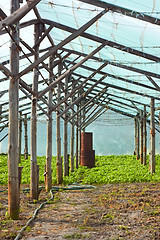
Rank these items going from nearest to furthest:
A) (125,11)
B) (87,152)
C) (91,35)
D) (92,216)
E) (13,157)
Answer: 1. (125,11)
2. (13,157)
3. (92,216)
4. (91,35)
5. (87,152)

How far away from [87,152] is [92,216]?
13947mm

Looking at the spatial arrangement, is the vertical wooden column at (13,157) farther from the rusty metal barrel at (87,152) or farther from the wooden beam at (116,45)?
the rusty metal barrel at (87,152)

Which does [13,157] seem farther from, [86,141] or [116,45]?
[86,141]

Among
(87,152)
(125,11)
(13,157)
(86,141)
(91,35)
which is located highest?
(91,35)

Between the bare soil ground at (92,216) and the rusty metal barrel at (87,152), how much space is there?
9.52 m

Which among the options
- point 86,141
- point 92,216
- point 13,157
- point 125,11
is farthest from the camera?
point 86,141

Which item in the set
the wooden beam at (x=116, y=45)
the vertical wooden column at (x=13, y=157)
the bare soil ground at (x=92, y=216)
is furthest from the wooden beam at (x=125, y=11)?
the bare soil ground at (x=92, y=216)

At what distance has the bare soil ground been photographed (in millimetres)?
6340

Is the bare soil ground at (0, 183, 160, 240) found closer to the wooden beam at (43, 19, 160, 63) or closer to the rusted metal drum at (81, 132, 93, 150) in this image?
the wooden beam at (43, 19, 160, 63)

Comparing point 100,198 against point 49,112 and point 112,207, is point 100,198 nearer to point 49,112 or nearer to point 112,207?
point 112,207

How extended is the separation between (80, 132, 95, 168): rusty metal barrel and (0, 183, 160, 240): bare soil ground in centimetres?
952

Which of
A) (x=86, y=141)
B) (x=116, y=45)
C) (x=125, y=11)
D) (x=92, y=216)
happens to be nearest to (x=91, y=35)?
(x=116, y=45)

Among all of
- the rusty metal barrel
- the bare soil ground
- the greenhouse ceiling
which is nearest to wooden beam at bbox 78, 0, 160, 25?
the greenhouse ceiling

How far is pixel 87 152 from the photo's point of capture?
864 inches
